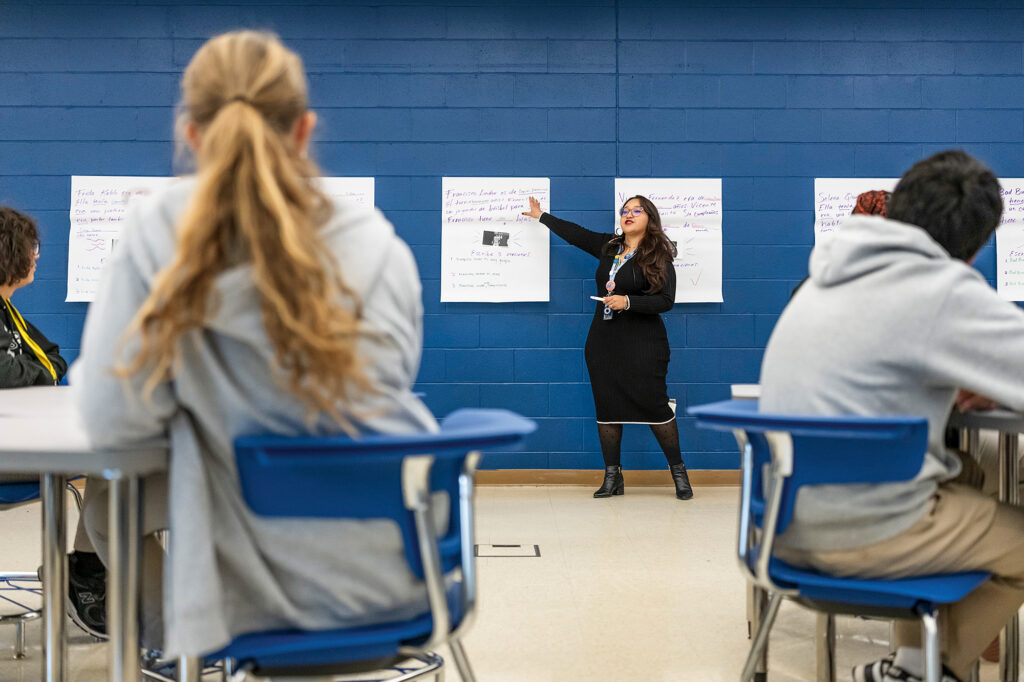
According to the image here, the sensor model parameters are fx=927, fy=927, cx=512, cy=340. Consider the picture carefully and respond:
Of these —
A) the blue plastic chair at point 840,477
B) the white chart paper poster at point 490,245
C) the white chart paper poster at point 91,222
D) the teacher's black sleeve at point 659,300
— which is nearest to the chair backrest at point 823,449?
the blue plastic chair at point 840,477

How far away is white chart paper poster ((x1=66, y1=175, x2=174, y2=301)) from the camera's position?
495cm

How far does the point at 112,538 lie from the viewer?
125 cm

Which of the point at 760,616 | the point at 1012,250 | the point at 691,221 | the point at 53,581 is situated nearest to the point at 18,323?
the point at 53,581

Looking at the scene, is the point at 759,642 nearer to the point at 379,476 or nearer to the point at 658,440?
the point at 379,476

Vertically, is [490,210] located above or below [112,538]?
above

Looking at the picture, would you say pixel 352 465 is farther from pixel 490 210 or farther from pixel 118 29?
pixel 118 29

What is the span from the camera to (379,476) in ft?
3.81

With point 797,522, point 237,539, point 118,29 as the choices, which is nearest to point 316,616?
point 237,539

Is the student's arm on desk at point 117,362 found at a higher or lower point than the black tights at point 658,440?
higher

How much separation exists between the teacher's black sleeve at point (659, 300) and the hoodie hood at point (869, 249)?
2.95m

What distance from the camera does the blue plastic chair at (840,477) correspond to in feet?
4.40

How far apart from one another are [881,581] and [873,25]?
4310 mm

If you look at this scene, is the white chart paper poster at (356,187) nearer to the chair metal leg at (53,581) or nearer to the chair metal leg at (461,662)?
the chair metal leg at (53,581)

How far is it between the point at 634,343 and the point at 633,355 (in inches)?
2.4
